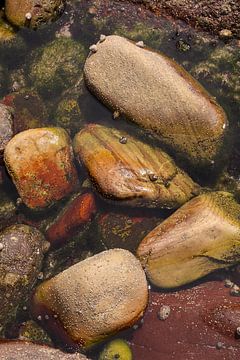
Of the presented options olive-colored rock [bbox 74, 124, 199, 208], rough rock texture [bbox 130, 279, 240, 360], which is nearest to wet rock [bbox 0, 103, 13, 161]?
olive-colored rock [bbox 74, 124, 199, 208]

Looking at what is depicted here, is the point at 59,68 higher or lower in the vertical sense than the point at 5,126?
higher

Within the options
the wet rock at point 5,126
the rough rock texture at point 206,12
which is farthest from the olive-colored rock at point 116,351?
the rough rock texture at point 206,12

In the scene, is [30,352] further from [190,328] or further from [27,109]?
[27,109]

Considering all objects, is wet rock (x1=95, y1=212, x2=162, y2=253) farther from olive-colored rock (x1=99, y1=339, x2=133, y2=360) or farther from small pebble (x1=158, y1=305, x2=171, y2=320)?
olive-colored rock (x1=99, y1=339, x2=133, y2=360)

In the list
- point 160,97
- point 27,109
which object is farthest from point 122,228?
point 27,109

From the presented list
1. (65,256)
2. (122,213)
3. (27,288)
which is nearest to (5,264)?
(27,288)

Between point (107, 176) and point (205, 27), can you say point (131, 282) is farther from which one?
point (205, 27)

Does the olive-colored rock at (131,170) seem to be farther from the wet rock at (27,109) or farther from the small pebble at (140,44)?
the small pebble at (140,44)
